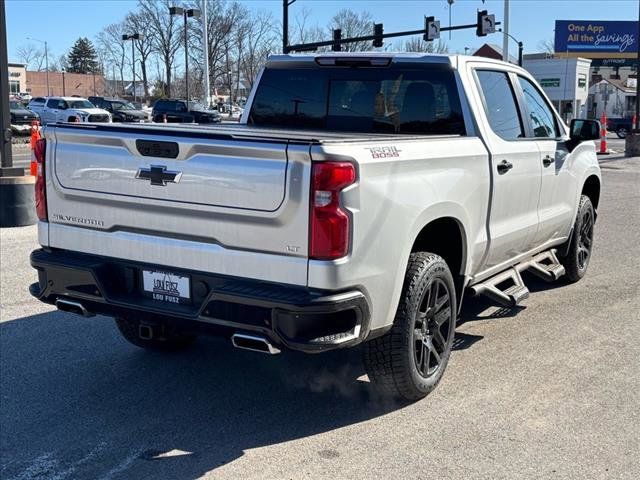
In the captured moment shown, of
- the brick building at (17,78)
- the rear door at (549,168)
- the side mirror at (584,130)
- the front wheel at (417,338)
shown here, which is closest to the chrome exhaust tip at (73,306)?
the front wheel at (417,338)

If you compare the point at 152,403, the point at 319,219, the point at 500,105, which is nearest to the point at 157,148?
the point at 319,219

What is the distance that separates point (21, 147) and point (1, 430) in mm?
26963

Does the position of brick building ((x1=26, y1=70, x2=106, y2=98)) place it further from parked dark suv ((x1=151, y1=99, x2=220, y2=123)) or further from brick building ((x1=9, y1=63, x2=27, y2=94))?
parked dark suv ((x1=151, y1=99, x2=220, y2=123))

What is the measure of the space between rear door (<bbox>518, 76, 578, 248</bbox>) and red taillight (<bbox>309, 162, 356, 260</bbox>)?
283cm

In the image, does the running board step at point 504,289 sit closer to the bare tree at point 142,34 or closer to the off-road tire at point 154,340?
the off-road tire at point 154,340

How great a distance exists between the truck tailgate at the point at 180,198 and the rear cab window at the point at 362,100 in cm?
195

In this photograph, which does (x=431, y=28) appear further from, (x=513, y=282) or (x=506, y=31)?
(x=513, y=282)

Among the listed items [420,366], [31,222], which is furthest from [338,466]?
[31,222]

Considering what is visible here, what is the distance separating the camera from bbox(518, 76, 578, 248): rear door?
591 centimetres

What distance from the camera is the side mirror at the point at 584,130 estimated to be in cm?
635

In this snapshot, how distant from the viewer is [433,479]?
11.6 feet

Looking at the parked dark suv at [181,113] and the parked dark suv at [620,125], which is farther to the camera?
the parked dark suv at [620,125]

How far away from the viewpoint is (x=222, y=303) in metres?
3.69

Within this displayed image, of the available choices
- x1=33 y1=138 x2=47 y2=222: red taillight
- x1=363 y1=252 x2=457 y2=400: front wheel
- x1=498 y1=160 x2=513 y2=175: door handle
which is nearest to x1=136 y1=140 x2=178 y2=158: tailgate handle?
x1=33 y1=138 x2=47 y2=222: red taillight
